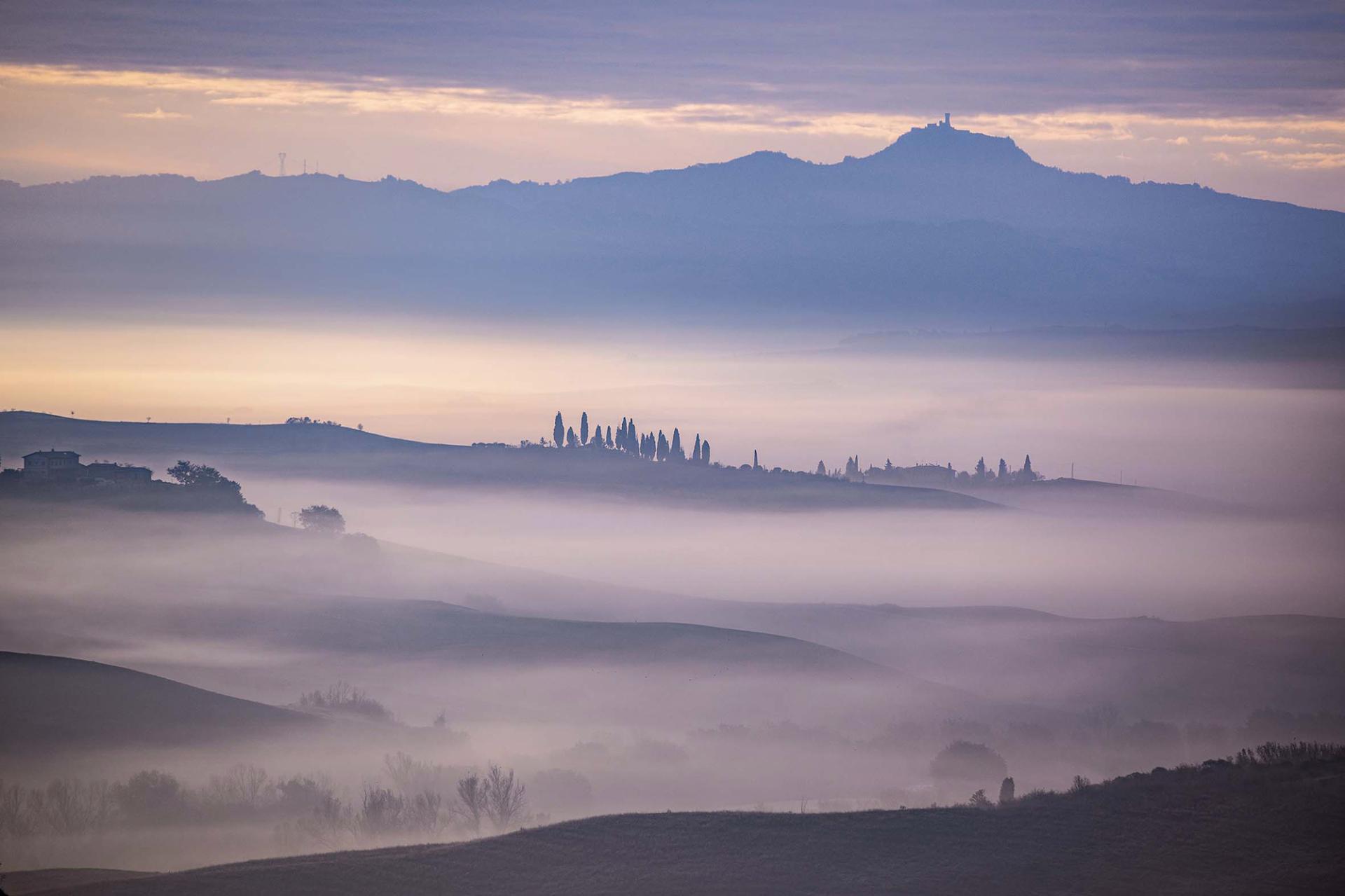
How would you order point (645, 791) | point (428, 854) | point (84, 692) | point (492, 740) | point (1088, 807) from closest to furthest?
1. point (428, 854)
2. point (1088, 807)
3. point (84, 692)
4. point (645, 791)
5. point (492, 740)

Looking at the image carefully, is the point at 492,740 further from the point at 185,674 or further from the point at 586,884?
the point at 586,884

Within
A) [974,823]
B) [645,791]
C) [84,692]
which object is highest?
[974,823]

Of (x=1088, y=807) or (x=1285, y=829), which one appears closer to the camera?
(x=1285, y=829)

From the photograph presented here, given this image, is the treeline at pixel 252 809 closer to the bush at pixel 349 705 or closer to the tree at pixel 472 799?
the tree at pixel 472 799

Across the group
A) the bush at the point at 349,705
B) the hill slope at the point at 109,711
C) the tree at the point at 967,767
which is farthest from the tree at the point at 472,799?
the tree at the point at 967,767

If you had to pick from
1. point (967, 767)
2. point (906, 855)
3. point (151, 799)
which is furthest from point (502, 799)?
point (906, 855)

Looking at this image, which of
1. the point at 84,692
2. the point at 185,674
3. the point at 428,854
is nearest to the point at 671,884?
the point at 428,854
